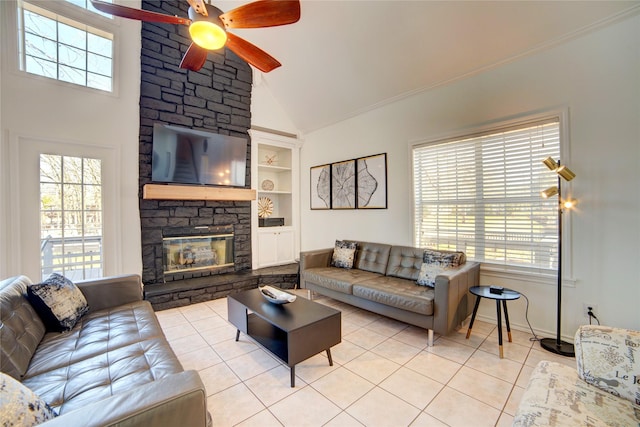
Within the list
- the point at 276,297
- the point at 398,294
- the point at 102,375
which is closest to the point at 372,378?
the point at 398,294

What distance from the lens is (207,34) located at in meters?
1.86

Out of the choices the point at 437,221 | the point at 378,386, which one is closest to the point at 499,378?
the point at 378,386

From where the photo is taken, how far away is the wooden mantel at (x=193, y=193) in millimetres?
3455

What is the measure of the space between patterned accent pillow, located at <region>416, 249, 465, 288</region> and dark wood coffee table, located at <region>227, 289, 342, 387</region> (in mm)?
1211

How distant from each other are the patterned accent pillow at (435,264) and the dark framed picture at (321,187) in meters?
2.08

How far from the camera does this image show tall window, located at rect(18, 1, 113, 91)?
2930mm

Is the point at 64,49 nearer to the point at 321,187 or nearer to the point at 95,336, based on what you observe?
the point at 95,336

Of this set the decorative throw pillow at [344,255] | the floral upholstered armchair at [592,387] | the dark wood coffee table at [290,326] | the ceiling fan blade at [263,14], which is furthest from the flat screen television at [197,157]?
the floral upholstered armchair at [592,387]

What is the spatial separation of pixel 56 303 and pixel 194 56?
7.25ft

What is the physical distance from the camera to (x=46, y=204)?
3.03 metres

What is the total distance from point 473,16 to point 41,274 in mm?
5365

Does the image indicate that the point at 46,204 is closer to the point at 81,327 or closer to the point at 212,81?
the point at 81,327

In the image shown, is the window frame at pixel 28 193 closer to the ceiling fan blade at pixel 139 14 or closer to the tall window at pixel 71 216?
the tall window at pixel 71 216

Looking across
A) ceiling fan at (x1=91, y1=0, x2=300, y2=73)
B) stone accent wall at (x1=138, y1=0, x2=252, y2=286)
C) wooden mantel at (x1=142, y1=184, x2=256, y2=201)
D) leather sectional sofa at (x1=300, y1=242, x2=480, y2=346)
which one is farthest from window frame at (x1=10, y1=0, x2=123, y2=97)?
leather sectional sofa at (x1=300, y1=242, x2=480, y2=346)
